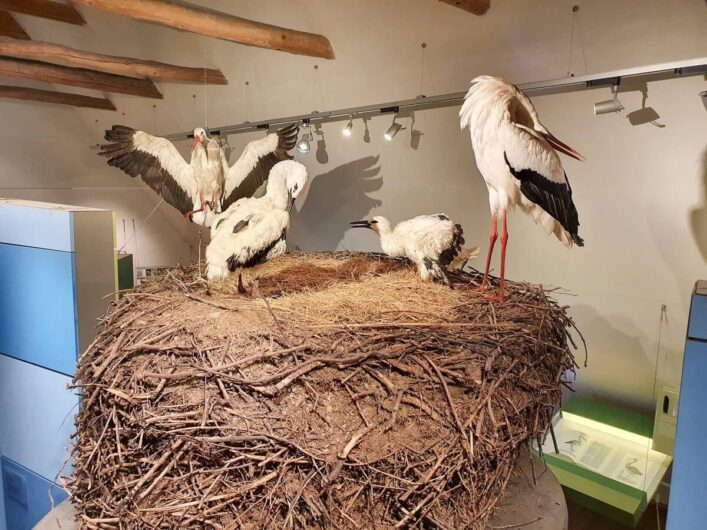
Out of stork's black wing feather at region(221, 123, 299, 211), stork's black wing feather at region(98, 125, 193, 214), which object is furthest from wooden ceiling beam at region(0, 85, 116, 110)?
stork's black wing feather at region(221, 123, 299, 211)

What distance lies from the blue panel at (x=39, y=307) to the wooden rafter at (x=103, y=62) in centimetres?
150

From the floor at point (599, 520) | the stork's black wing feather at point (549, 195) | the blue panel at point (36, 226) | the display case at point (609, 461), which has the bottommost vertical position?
the floor at point (599, 520)

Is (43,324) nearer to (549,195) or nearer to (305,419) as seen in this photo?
(305,419)

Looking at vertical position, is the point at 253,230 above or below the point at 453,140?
below

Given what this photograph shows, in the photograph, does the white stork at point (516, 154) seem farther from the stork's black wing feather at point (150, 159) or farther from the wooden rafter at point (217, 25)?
the stork's black wing feather at point (150, 159)

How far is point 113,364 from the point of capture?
132 cm

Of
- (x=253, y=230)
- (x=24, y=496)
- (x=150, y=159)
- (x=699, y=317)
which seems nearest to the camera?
(x=699, y=317)

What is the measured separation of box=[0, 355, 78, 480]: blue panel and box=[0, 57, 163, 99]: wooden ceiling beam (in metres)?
2.16

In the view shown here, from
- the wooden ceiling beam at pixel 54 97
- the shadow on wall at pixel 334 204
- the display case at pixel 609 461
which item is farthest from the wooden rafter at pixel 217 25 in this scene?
the display case at pixel 609 461

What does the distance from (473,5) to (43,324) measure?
8.67ft

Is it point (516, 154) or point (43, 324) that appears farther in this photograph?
point (43, 324)

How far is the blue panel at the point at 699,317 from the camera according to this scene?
0.99 meters

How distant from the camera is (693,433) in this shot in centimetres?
101

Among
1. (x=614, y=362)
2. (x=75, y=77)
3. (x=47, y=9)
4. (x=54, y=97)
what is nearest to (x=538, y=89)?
(x=614, y=362)
